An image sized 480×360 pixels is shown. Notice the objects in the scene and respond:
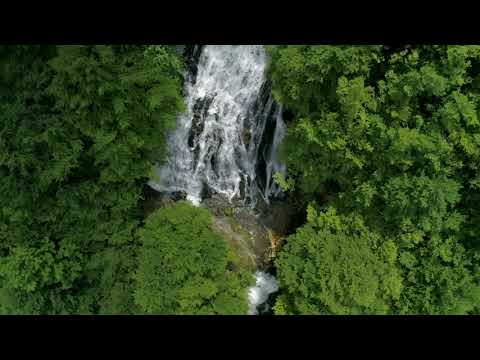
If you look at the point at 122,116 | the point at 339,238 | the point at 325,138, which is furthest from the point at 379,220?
the point at 122,116

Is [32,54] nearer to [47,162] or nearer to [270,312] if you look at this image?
[47,162]

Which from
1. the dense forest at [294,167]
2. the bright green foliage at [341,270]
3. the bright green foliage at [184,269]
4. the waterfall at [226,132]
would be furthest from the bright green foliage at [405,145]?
the bright green foliage at [184,269]

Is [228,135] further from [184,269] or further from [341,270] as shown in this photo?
[341,270]

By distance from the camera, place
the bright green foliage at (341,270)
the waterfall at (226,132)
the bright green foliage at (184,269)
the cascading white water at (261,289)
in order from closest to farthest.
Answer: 1. the bright green foliage at (341,270)
2. the bright green foliage at (184,269)
3. the waterfall at (226,132)
4. the cascading white water at (261,289)

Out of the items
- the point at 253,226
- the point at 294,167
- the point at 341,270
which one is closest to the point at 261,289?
the point at 253,226

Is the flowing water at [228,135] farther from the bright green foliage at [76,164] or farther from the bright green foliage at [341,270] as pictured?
the bright green foliage at [341,270]

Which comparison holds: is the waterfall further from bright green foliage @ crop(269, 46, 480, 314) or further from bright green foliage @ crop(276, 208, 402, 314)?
bright green foliage @ crop(276, 208, 402, 314)

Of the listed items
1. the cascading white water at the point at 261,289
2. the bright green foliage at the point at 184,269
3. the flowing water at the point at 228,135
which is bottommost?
the cascading white water at the point at 261,289
